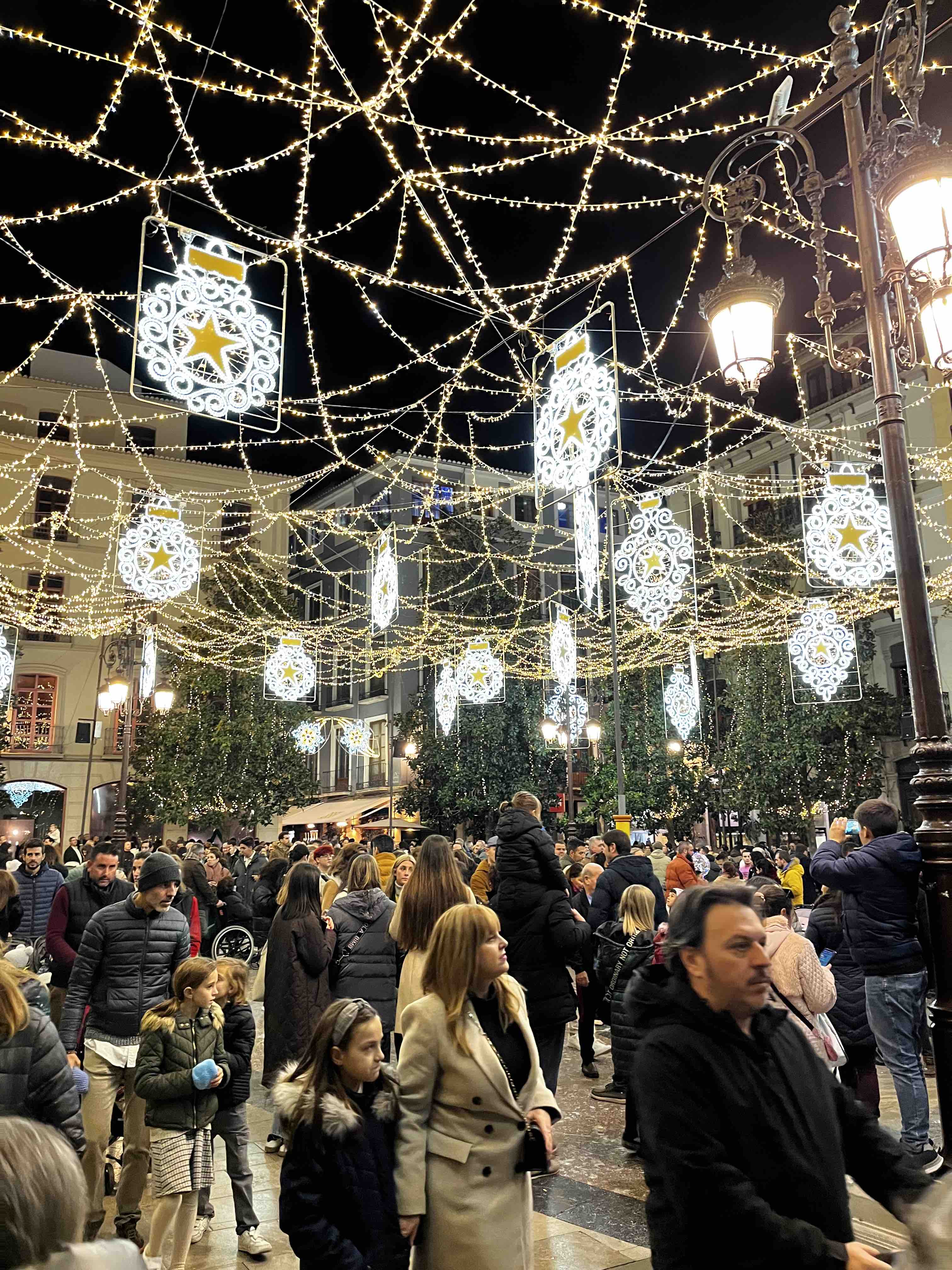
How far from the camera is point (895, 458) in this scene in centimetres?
522

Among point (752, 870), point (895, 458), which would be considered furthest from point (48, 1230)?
point (752, 870)

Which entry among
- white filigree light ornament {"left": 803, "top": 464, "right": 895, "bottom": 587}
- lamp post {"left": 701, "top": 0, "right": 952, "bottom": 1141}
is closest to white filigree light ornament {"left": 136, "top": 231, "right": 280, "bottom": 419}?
lamp post {"left": 701, "top": 0, "right": 952, "bottom": 1141}

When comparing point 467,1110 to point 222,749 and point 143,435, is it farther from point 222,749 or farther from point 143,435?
point 143,435

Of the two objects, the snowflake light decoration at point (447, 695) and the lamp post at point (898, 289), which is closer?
the lamp post at point (898, 289)

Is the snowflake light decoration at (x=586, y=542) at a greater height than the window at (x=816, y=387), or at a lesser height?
lesser

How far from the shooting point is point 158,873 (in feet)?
16.6

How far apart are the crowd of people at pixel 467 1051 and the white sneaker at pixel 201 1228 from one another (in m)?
0.02

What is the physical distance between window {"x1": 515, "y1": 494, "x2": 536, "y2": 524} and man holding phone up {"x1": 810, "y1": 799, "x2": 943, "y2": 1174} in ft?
110

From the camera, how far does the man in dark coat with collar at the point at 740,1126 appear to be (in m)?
1.94

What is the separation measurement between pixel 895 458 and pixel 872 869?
8.21 ft

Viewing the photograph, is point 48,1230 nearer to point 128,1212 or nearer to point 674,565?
point 128,1212

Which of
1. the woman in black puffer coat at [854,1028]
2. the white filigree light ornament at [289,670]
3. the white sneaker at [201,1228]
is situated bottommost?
the white sneaker at [201,1228]

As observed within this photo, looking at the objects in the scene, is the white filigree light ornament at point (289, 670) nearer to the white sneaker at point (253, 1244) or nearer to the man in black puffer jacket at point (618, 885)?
the man in black puffer jacket at point (618, 885)

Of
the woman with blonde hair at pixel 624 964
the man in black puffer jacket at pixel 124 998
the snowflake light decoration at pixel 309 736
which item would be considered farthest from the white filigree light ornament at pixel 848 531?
the snowflake light decoration at pixel 309 736
